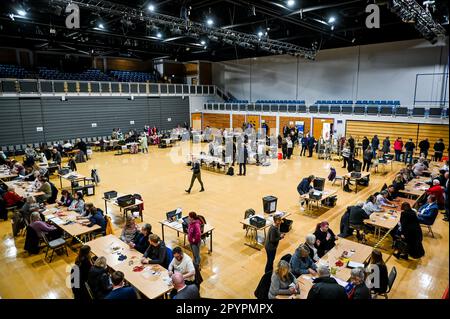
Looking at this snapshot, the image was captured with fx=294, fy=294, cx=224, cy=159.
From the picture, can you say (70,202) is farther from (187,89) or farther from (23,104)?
(187,89)

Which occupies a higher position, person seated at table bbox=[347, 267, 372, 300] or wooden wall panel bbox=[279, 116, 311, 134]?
wooden wall panel bbox=[279, 116, 311, 134]

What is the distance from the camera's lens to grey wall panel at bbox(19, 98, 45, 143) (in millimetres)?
19172

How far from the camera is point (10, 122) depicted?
61.2 ft

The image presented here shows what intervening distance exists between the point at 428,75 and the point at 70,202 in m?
21.2

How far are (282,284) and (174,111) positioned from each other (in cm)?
2520

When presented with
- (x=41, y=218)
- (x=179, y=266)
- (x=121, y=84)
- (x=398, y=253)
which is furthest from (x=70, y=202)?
(x=121, y=84)

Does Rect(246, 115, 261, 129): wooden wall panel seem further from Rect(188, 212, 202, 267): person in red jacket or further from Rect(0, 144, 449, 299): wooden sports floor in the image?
Rect(188, 212, 202, 267): person in red jacket

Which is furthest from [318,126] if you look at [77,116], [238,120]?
[77,116]

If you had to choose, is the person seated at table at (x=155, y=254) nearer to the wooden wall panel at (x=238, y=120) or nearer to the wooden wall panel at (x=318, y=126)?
the wooden wall panel at (x=318, y=126)

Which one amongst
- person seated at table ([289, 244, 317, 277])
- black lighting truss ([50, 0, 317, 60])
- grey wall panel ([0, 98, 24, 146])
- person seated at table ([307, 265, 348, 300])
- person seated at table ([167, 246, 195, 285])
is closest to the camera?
person seated at table ([307, 265, 348, 300])

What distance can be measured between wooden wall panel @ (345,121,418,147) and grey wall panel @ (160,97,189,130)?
15.3 meters

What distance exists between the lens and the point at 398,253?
679cm

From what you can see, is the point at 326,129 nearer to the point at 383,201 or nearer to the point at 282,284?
the point at 383,201

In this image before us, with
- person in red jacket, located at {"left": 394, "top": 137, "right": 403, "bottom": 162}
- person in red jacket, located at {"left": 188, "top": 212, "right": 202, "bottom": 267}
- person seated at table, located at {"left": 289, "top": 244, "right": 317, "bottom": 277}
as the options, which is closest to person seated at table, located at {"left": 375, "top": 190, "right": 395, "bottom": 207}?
person seated at table, located at {"left": 289, "top": 244, "right": 317, "bottom": 277}
